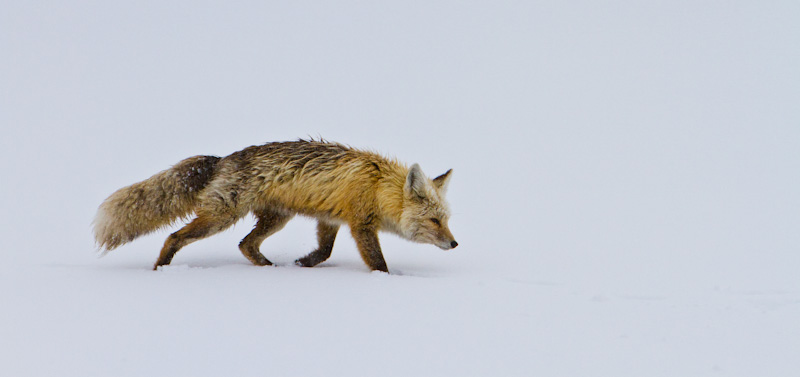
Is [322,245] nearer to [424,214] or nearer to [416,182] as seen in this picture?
[424,214]

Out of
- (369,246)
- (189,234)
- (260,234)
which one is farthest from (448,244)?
(189,234)

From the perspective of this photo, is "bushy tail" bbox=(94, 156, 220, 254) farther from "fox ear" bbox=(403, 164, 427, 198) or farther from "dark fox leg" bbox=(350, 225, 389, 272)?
"fox ear" bbox=(403, 164, 427, 198)

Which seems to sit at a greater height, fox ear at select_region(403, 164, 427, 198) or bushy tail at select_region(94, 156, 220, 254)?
fox ear at select_region(403, 164, 427, 198)

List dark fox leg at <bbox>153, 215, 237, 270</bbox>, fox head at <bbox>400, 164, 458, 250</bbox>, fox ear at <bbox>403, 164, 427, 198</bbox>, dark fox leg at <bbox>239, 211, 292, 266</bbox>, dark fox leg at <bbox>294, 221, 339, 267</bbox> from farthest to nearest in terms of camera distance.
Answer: dark fox leg at <bbox>294, 221, 339, 267</bbox>
dark fox leg at <bbox>239, 211, 292, 266</bbox>
fox head at <bbox>400, 164, 458, 250</bbox>
fox ear at <bbox>403, 164, 427, 198</bbox>
dark fox leg at <bbox>153, 215, 237, 270</bbox>

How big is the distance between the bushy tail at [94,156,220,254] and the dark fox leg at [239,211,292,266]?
815 mm

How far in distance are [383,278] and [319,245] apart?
1851 millimetres

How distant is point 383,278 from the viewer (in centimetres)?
705

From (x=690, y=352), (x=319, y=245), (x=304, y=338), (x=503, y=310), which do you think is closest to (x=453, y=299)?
(x=503, y=310)

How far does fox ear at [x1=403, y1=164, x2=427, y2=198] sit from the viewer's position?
7.88m

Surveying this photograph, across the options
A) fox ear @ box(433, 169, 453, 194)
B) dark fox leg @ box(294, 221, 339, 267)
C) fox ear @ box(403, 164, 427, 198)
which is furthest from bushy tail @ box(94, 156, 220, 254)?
fox ear @ box(433, 169, 453, 194)

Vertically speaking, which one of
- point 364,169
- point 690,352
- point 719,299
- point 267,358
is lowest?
point 267,358

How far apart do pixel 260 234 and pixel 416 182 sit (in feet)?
6.93

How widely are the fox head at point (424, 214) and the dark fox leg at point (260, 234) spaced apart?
1.57 meters

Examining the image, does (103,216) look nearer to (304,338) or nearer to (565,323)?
(304,338)
